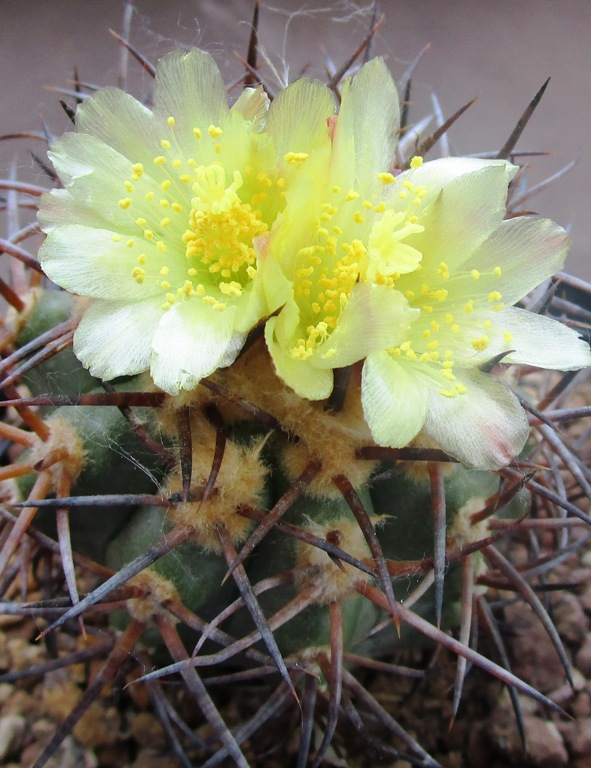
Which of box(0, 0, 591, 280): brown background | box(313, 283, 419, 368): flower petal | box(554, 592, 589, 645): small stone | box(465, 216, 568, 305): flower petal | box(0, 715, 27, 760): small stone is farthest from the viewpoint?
box(0, 0, 591, 280): brown background

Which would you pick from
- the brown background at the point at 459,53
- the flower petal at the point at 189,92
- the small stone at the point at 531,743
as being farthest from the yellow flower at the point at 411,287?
the brown background at the point at 459,53

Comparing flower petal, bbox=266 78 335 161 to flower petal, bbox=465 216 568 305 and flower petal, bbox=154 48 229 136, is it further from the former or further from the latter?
flower petal, bbox=465 216 568 305

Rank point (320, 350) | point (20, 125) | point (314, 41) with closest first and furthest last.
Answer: point (320, 350) → point (20, 125) → point (314, 41)

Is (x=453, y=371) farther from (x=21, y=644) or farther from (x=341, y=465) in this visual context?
(x=21, y=644)

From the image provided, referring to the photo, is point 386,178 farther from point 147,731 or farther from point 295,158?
point 147,731

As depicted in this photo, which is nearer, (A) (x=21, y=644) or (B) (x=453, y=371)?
(B) (x=453, y=371)

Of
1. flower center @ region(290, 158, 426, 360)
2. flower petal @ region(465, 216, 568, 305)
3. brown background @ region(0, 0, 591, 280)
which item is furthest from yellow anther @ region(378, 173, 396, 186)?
brown background @ region(0, 0, 591, 280)

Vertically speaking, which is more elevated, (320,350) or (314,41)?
(314,41)

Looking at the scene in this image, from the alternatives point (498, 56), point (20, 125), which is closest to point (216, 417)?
point (20, 125)
